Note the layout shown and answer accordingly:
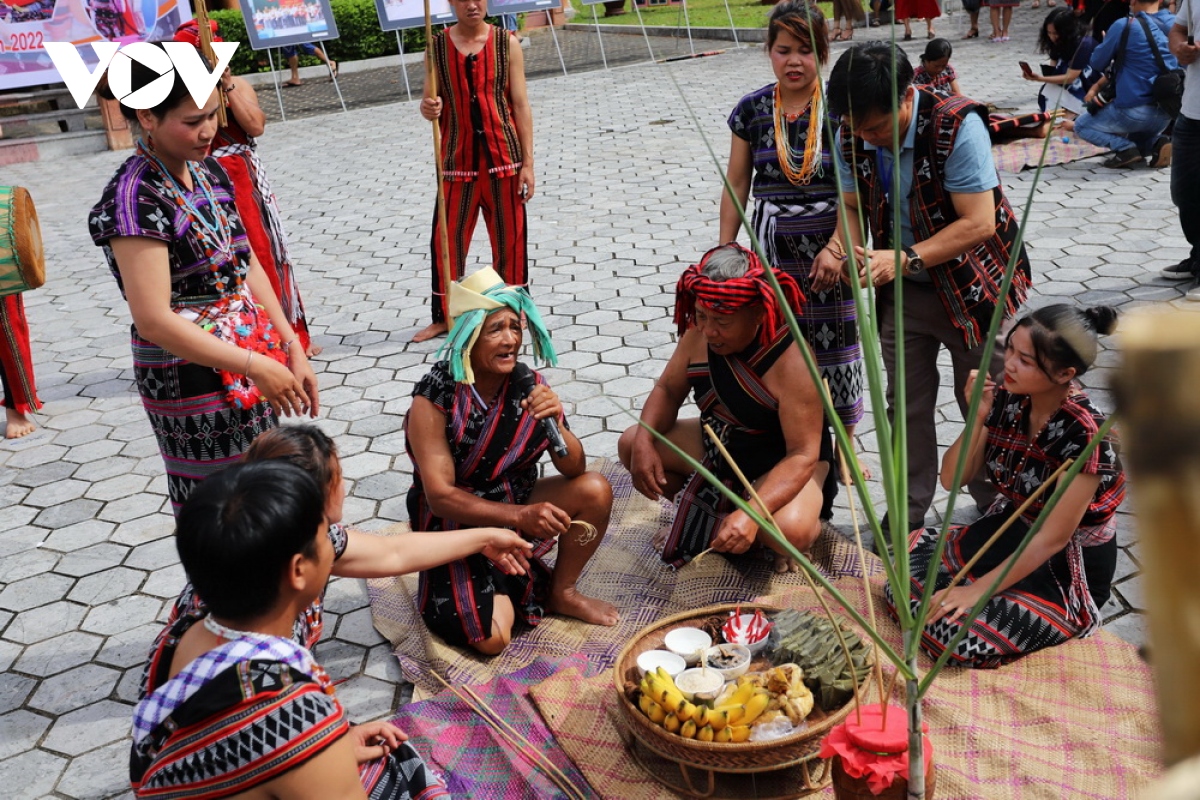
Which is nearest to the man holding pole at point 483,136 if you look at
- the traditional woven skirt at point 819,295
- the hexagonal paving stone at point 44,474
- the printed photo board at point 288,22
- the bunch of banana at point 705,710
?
the traditional woven skirt at point 819,295

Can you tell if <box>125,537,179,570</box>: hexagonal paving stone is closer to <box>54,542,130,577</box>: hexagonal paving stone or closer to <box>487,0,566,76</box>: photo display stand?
<box>54,542,130,577</box>: hexagonal paving stone

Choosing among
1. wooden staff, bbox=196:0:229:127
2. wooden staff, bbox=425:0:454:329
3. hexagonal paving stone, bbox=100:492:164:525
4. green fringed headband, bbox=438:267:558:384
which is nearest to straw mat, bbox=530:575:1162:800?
green fringed headband, bbox=438:267:558:384

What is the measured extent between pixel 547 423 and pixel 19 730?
1867mm

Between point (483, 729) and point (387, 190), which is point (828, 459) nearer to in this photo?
point (483, 729)

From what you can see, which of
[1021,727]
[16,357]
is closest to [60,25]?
[16,357]

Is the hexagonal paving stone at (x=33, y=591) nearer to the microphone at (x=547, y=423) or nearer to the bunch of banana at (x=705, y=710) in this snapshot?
the microphone at (x=547, y=423)

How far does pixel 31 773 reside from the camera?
3.17 metres

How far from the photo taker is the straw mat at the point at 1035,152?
8.95 meters

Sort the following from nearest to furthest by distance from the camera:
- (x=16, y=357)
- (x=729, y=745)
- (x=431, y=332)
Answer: (x=729, y=745) < (x=16, y=357) < (x=431, y=332)

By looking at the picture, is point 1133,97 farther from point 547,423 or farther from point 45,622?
point 45,622

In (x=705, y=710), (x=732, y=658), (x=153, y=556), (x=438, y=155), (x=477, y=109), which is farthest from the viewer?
(x=477, y=109)

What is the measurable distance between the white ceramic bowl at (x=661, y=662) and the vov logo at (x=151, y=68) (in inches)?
75.4

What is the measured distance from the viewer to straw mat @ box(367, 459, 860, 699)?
3525 mm

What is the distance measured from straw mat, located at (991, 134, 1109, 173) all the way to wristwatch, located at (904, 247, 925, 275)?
593 cm
